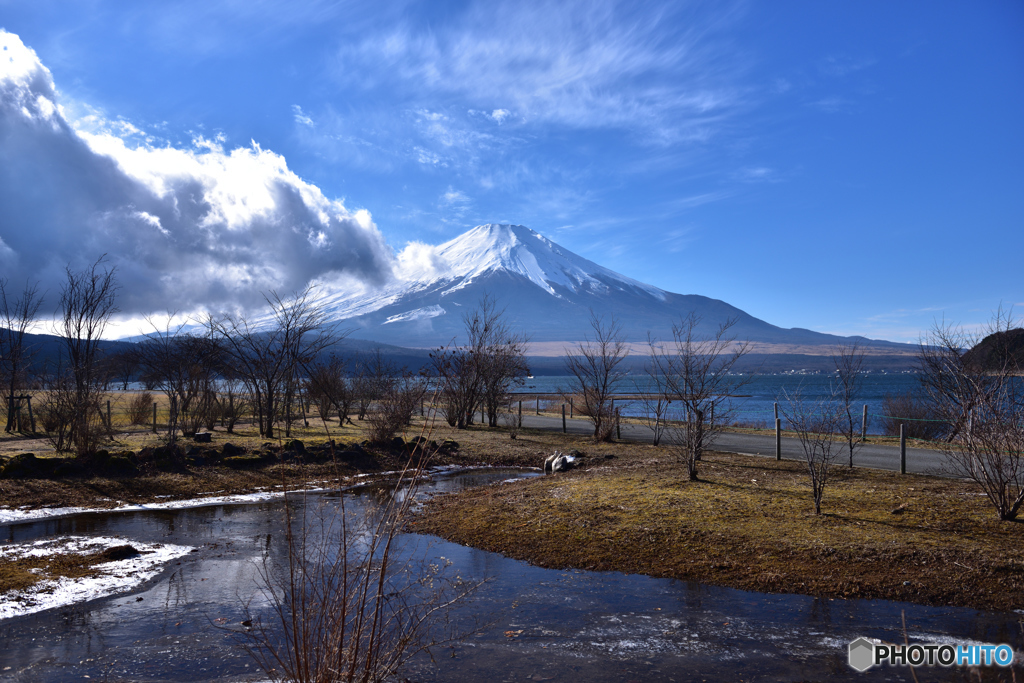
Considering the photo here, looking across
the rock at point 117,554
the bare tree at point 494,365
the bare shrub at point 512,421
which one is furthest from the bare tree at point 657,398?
the rock at point 117,554

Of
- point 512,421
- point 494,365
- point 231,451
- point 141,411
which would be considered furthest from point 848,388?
point 141,411

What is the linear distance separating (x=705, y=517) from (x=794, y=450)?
999 centimetres

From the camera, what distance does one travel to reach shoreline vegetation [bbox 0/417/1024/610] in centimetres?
722

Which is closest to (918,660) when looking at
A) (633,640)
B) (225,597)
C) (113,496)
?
(633,640)

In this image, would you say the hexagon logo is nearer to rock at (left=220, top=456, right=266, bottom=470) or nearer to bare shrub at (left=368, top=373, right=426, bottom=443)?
rock at (left=220, top=456, right=266, bottom=470)

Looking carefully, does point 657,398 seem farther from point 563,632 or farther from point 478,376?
point 563,632

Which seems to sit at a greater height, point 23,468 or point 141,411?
point 141,411

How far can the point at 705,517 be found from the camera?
9.40 meters

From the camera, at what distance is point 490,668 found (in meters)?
5.42

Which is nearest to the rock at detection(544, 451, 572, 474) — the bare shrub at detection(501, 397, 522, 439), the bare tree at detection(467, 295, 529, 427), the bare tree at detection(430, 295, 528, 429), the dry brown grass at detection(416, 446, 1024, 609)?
the dry brown grass at detection(416, 446, 1024, 609)

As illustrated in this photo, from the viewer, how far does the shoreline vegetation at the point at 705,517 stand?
7219 mm

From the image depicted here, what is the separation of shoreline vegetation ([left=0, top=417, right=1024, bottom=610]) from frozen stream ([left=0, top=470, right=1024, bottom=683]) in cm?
50

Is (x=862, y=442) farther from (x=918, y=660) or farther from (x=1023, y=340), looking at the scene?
(x=918, y=660)

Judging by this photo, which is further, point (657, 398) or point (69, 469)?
point (657, 398)
